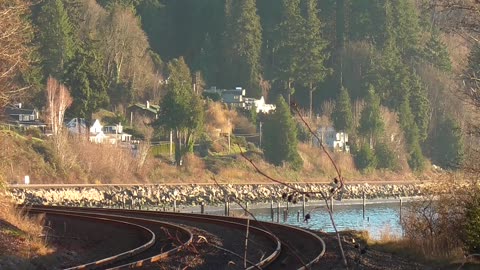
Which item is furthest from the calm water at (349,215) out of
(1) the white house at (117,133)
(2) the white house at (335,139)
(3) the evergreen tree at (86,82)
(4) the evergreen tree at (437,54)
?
(4) the evergreen tree at (437,54)

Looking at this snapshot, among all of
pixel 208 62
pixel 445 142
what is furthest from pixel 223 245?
pixel 208 62

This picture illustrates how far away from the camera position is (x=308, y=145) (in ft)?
356

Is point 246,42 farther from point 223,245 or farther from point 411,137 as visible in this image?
point 223,245

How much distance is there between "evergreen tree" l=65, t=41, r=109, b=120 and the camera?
88.9 m

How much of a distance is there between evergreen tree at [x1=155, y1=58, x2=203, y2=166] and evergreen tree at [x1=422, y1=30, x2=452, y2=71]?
43040 mm

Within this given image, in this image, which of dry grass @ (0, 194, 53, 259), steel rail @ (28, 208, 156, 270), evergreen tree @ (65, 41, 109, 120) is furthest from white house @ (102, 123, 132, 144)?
dry grass @ (0, 194, 53, 259)

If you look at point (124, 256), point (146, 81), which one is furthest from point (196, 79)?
point (124, 256)

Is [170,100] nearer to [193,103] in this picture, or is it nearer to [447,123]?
[193,103]

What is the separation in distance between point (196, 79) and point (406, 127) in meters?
25.5

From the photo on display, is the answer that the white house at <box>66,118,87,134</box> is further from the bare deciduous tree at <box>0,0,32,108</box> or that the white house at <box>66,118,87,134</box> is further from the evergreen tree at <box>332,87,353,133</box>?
the bare deciduous tree at <box>0,0,32,108</box>

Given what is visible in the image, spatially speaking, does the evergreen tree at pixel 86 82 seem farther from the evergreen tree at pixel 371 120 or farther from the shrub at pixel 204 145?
the evergreen tree at pixel 371 120

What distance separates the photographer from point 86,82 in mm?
88688

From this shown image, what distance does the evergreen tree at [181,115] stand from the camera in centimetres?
9375

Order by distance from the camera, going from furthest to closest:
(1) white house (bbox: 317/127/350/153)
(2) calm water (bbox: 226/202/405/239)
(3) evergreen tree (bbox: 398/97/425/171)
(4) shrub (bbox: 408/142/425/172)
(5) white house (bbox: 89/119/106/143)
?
(3) evergreen tree (bbox: 398/97/425/171) < (4) shrub (bbox: 408/142/425/172) < (1) white house (bbox: 317/127/350/153) < (5) white house (bbox: 89/119/106/143) < (2) calm water (bbox: 226/202/405/239)
